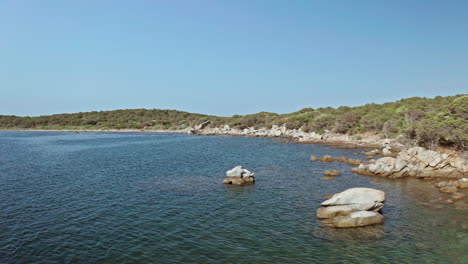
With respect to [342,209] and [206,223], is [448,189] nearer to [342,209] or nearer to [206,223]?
[342,209]

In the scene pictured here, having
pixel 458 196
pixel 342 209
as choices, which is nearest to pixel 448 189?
pixel 458 196

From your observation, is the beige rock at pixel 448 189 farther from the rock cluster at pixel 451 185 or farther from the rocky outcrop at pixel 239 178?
the rocky outcrop at pixel 239 178

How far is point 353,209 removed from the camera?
86.1 ft

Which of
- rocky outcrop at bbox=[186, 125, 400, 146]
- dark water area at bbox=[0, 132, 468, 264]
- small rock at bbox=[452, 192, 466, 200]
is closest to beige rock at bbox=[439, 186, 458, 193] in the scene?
small rock at bbox=[452, 192, 466, 200]

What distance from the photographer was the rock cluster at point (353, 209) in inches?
982

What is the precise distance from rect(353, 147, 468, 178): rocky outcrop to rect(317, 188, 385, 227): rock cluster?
19528 millimetres

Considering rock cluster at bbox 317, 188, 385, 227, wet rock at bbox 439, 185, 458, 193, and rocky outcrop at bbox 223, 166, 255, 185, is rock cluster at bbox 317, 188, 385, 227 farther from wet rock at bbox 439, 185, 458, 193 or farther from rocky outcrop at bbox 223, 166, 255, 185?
rocky outcrop at bbox 223, 166, 255, 185

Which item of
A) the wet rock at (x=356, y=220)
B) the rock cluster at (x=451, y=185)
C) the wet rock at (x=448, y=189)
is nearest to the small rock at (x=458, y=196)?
the wet rock at (x=448, y=189)

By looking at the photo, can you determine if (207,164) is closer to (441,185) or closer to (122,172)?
(122,172)

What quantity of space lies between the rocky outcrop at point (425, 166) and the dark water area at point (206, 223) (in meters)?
2.94

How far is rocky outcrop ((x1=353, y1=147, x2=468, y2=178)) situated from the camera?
43.1 meters

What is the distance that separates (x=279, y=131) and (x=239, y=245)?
121 m

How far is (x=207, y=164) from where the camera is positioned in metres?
57.4

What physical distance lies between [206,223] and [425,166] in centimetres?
3650
